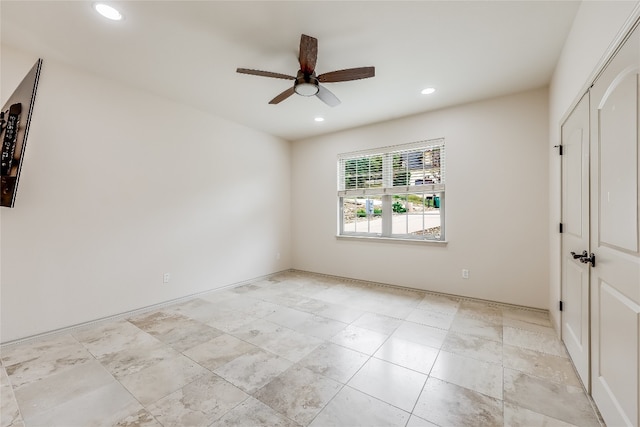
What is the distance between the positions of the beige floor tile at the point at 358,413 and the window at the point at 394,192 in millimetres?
2879

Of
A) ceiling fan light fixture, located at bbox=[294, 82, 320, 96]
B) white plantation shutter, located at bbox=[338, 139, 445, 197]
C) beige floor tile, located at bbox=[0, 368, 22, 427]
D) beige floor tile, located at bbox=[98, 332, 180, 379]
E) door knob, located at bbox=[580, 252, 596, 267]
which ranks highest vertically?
ceiling fan light fixture, located at bbox=[294, 82, 320, 96]

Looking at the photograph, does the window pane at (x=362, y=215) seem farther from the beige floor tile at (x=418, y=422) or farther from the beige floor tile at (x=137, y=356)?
the beige floor tile at (x=137, y=356)

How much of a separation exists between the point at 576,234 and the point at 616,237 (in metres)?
0.79

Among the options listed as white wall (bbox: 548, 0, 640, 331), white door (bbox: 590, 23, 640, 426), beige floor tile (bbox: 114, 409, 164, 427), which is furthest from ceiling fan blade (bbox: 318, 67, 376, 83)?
beige floor tile (bbox: 114, 409, 164, 427)

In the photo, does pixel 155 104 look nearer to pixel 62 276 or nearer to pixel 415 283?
pixel 62 276

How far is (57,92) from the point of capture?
2.73 m

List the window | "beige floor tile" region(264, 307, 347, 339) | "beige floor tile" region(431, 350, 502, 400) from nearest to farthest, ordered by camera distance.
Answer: "beige floor tile" region(431, 350, 502, 400), "beige floor tile" region(264, 307, 347, 339), the window

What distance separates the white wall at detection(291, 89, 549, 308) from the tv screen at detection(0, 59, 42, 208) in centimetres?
402

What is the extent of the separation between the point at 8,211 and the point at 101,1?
207 centimetres

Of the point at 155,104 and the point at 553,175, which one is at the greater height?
the point at 155,104

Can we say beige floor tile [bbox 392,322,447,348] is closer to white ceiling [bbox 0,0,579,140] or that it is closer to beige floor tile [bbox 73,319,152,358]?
beige floor tile [bbox 73,319,152,358]

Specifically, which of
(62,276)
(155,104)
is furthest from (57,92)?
(62,276)

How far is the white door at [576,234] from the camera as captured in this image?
187 centimetres

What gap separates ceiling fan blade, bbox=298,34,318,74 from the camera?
81.0 inches
